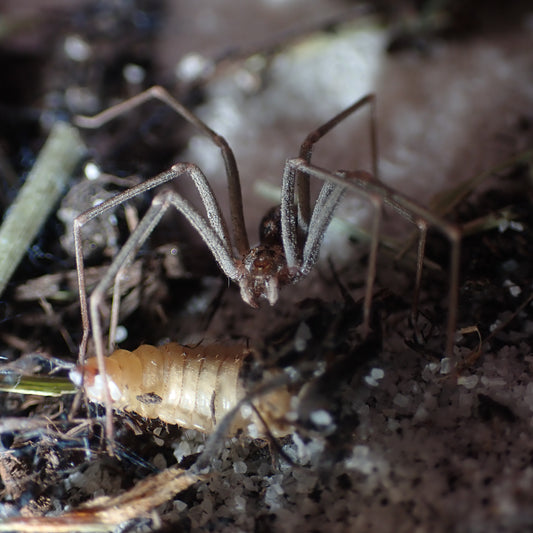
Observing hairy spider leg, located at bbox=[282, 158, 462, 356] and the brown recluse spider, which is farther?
the brown recluse spider

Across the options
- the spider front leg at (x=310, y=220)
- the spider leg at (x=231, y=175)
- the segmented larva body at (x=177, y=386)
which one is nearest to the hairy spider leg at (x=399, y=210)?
the spider front leg at (x=310, y=220)

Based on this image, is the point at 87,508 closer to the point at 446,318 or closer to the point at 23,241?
the point at 23,241

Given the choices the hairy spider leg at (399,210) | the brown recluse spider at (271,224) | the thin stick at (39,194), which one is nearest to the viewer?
the hairy spider leg at (399,210)

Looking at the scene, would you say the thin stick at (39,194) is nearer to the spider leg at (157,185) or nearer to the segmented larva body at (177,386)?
the spider leg at (157,185)

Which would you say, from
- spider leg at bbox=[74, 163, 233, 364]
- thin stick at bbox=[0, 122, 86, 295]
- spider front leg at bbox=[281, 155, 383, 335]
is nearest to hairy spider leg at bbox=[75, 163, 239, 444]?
spider leg at bbox=[74, 163, 233, 364]

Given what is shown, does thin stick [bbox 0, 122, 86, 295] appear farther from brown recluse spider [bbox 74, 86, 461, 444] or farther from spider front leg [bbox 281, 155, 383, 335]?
spider front leg [bbox 281, 155, 383, 335]

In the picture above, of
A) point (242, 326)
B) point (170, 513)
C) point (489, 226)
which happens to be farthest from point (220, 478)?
point (489, 226)
